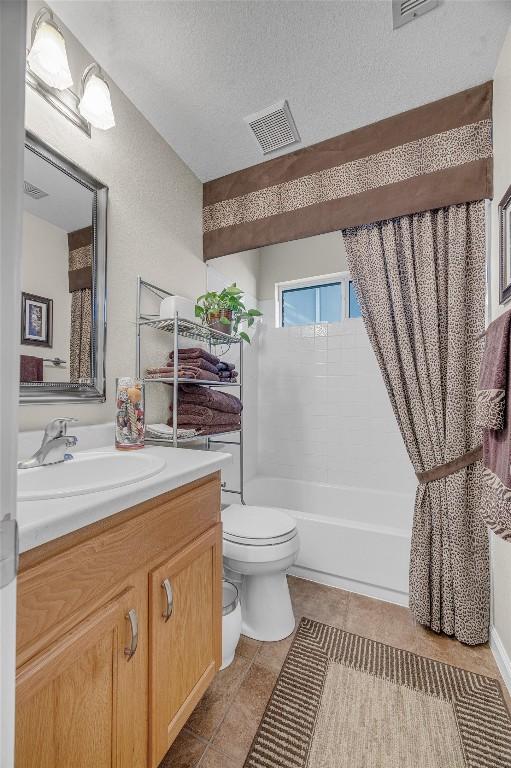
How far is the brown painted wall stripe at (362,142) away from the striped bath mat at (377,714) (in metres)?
2.26

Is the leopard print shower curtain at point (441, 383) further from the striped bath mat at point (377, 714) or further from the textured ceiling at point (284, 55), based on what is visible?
the textured ceiling at point (284, 55)

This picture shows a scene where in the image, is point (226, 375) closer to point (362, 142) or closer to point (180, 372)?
point (180, 372)

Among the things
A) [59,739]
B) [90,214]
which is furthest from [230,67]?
[59,739]

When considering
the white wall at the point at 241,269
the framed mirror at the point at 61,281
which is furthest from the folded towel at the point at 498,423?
the white wall at the point at 241,269

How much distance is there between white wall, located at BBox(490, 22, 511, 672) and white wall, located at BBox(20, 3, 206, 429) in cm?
150

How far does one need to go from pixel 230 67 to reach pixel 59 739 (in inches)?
82.3

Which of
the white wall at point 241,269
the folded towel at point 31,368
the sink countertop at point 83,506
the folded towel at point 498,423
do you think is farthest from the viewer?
A: the white wall at point 241,269

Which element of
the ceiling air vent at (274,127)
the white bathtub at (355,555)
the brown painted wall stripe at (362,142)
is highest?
the ceiling air vent at (274,127)

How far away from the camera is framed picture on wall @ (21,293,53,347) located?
40.7 inches

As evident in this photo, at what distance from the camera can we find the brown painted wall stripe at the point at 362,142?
1464 mm

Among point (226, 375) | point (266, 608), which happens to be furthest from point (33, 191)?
point (266, 608)

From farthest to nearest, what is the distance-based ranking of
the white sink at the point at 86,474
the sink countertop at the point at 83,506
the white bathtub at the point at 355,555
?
the white bathtub at the point at 355,555 → the white sink at the point at 86,474 → the sink countertop at the point at 83,506

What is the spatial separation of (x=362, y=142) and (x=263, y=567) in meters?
2.05

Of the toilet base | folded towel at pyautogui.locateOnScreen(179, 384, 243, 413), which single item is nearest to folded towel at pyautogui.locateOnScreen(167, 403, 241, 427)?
folded towel at pyautogui.locateOnScreen(179, 384, 243, 413)
